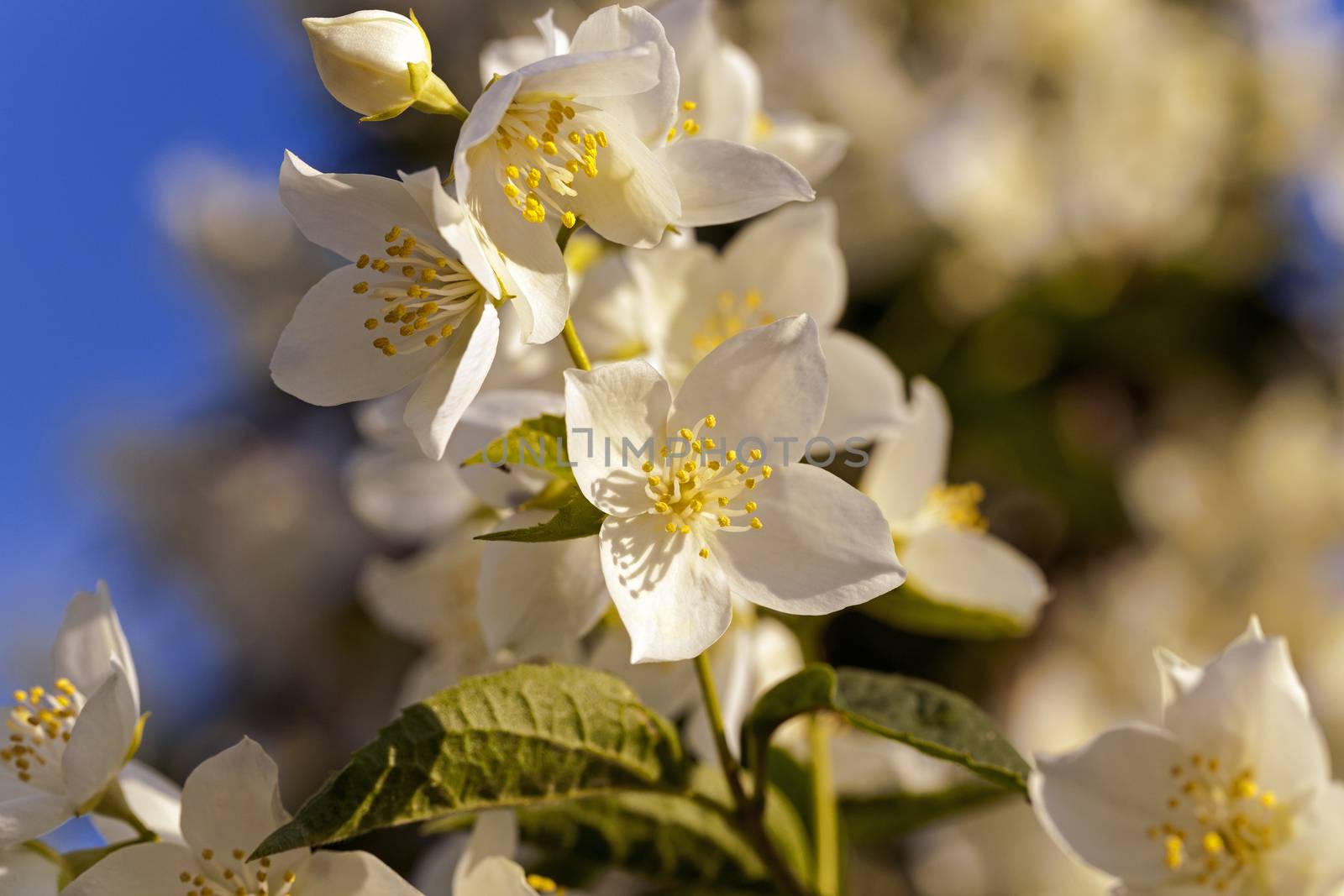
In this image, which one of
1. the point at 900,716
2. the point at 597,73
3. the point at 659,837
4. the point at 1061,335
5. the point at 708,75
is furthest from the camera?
the point at 1061,335

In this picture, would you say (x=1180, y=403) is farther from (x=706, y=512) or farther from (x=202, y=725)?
(x=202, y=725)

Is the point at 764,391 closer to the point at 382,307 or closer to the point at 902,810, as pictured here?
the point at 382,307

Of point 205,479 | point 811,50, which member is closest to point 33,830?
point 811,50

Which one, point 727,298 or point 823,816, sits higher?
point 727,298

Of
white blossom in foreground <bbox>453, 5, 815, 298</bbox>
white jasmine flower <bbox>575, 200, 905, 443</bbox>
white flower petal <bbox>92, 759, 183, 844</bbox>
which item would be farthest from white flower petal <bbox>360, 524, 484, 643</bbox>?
white blossom in foreground <bbox>453, 5, 815, 298</bbox>

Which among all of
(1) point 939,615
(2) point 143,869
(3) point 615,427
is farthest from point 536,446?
(1) point 939,615

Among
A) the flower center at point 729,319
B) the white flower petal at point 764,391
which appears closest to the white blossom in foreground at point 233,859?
the white flower petal at point 764,391

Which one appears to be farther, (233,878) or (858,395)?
(858,395)

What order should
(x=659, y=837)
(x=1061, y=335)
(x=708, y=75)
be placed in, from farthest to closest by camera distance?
(x=1061, y=335) → (x=708, y=75) → (x=659, y=837)
